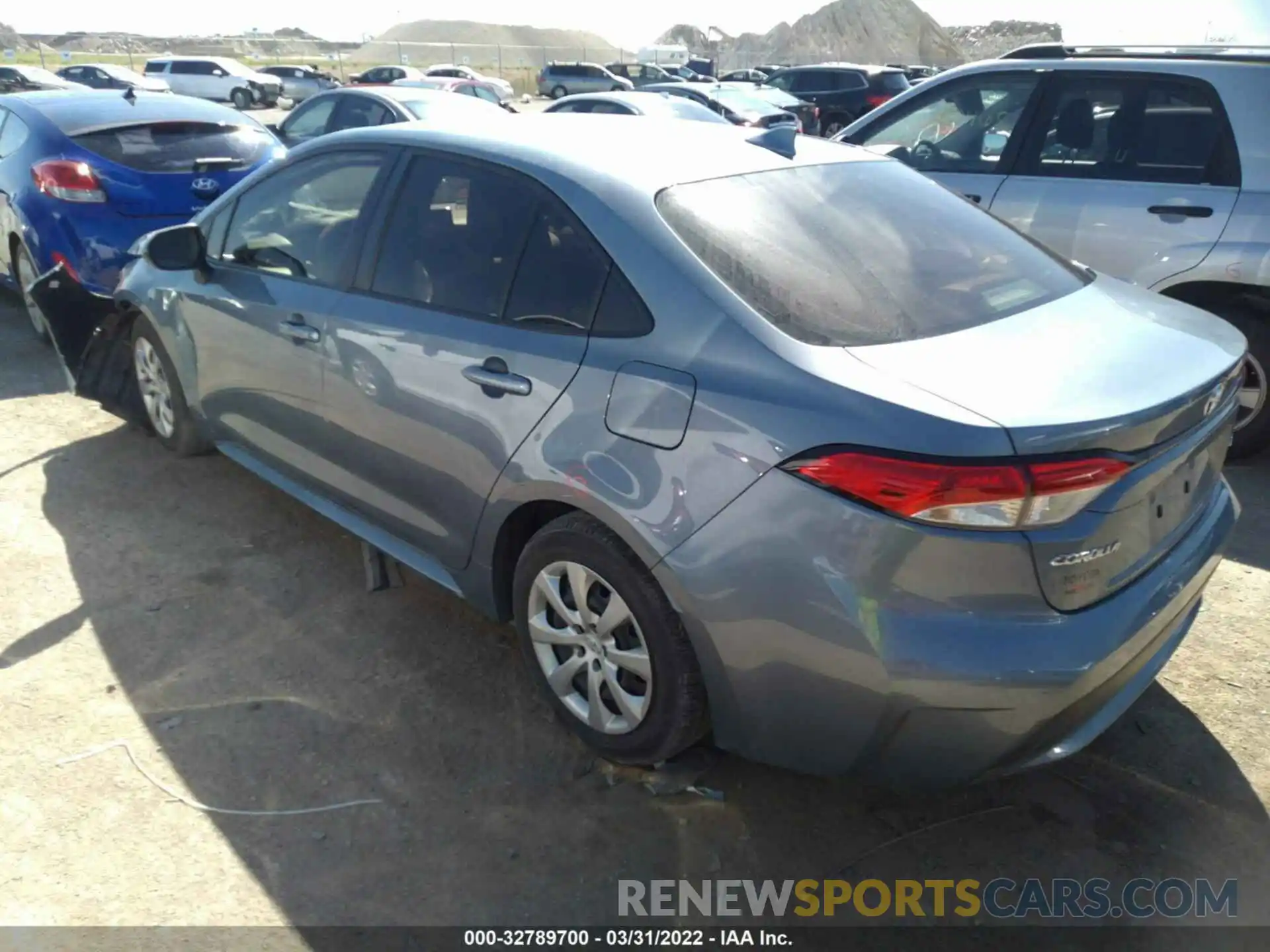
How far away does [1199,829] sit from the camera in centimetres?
270

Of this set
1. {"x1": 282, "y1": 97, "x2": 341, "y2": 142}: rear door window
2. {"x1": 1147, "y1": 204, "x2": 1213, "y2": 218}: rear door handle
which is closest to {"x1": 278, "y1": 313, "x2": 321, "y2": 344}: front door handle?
{"x1": 1147, "y1": 204, "x2": 1213, "y2": 218}: rear door handle

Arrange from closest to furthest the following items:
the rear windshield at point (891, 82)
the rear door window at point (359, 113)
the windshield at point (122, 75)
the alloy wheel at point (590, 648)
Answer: the alloy wheel at point (590, 648) < the rear door window at point (359, 113) < the rear windshield at point (891, 82) < the windshield at point (122, 75)

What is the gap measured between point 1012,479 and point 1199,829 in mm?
1341

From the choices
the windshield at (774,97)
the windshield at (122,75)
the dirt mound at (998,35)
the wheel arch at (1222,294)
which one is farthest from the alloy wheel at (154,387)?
the dirt mound at (998,35)

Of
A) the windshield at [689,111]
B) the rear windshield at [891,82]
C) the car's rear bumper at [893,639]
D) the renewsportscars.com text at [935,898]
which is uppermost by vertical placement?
the rear windshield at [891,82]

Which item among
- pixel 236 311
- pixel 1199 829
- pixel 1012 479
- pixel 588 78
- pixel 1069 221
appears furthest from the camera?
pixel 588 78

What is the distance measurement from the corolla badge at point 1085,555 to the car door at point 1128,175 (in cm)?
294

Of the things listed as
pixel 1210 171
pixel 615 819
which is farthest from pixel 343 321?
pixel 1210 171

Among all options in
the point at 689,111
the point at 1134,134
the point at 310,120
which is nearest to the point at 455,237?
the point at 1134,134

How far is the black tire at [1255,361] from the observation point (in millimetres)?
4738

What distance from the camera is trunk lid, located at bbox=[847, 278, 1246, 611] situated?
2.15m

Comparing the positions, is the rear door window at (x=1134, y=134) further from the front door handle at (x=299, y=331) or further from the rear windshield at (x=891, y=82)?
the rear windshield at (x=891, y=82)

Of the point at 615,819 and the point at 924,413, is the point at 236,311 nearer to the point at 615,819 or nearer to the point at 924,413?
the point at 615,819

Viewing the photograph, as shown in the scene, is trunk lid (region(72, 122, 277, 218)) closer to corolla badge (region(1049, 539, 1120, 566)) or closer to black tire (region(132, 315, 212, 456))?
black tire (region(132, 315, 212, 456))
